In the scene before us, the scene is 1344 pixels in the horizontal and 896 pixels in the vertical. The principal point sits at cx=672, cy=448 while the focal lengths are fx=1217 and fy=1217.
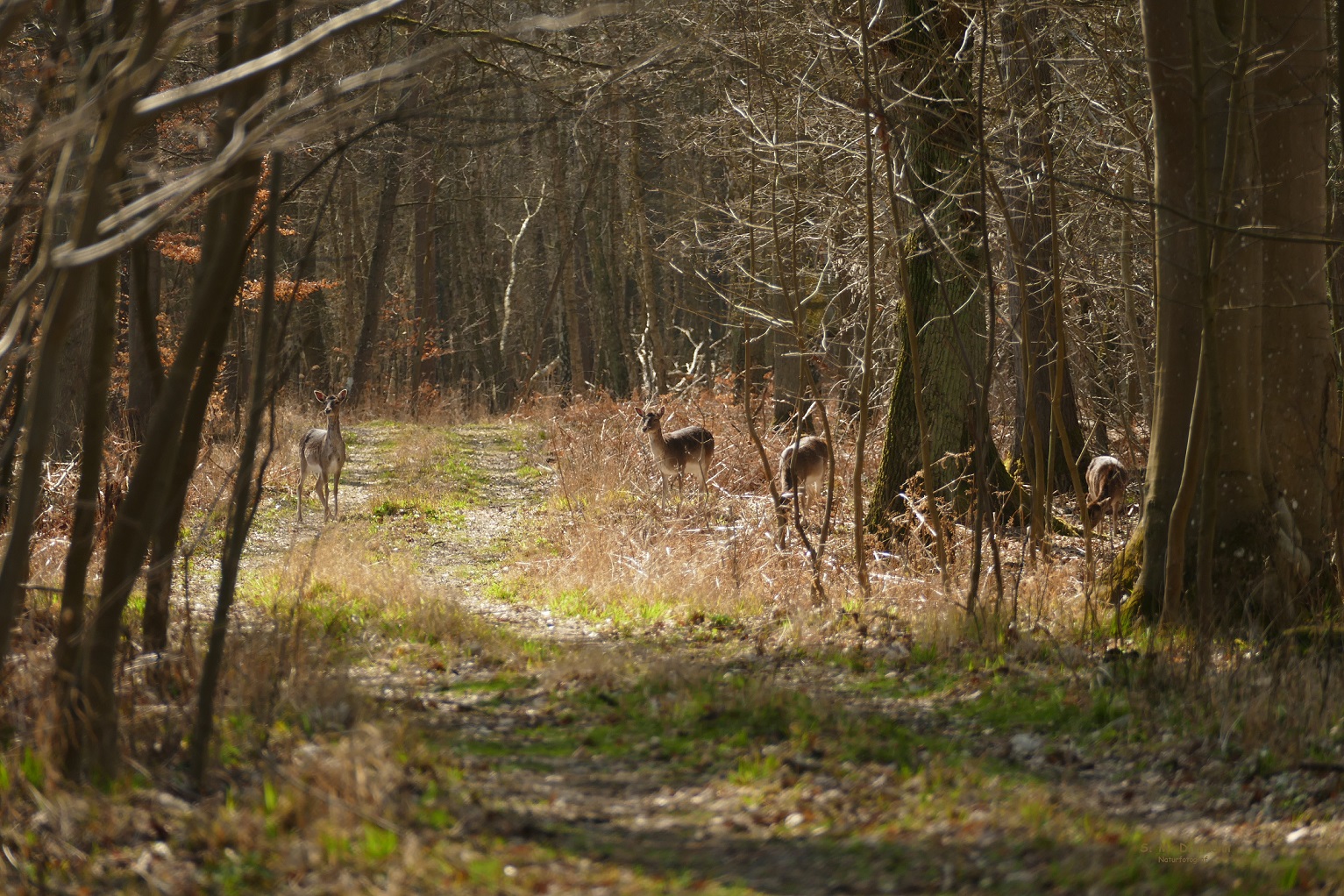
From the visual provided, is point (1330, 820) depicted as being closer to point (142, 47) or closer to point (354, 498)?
point (142, 47)

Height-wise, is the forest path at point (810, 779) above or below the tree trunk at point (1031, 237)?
below

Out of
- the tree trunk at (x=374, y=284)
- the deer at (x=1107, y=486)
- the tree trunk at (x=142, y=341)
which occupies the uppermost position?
the tree trunk at (x=374, y=284)

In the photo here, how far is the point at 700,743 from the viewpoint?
561 centimetres

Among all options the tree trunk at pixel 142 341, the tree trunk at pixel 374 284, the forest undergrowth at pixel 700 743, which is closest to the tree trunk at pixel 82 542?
the forest undergrowth at pixel 700 743

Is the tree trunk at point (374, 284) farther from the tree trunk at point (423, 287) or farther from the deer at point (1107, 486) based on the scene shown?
the deer at point (1107, 486)

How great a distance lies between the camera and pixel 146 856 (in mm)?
4082

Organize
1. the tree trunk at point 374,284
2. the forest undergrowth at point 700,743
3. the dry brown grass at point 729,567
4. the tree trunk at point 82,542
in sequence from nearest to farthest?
the forest undergrowth at point 700,743
the tree trunk at point 82,542
the dry brown grass at point 729,567
the tree trunk at point 374,284

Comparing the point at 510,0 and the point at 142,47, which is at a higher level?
the point at 510,0

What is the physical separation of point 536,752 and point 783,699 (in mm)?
1334

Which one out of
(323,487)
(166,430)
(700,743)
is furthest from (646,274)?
(166,430)

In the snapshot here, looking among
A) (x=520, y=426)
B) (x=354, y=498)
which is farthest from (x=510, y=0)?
(x=354, y=498)

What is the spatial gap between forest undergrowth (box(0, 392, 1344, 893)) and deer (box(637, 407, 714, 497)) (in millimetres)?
3562

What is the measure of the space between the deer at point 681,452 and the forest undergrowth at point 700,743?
3.56m

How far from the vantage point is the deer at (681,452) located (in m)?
13.6
